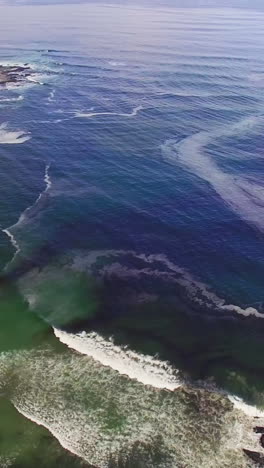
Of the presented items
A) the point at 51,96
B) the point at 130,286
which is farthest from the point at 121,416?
the point at 51,96

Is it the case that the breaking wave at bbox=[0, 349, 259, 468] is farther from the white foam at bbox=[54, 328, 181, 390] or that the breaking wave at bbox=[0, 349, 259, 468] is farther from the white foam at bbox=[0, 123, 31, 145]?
the white foam at bbox=[0, 123, 31, 145]

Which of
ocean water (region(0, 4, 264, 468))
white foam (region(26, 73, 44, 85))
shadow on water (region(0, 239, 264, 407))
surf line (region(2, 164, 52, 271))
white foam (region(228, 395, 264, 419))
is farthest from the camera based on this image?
white foam (region(26, 73, 44, 85))

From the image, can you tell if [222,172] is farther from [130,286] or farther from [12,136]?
[12,136]

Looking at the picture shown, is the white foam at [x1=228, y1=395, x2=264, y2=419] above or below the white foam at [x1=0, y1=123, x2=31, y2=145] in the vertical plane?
below

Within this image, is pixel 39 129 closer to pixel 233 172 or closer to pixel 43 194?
pixel 43 194

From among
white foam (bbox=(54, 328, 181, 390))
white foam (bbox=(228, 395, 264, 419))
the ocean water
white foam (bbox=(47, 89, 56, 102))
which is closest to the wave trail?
the ocean water

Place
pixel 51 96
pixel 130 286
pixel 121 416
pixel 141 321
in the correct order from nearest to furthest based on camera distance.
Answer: pixel 121 416 < pixel 141 321 < pixel 130 286 < pixel 51 96

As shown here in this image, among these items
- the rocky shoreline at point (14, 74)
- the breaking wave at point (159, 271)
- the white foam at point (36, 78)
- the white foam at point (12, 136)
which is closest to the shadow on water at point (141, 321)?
the breaking wave at point (159, 271)

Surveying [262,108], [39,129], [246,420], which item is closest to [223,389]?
[246,420]
